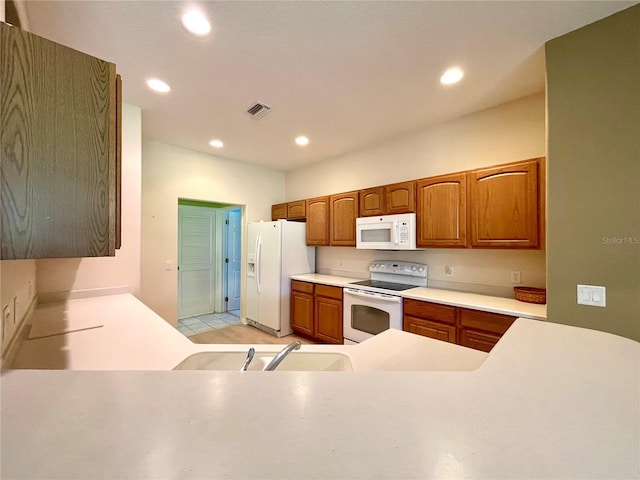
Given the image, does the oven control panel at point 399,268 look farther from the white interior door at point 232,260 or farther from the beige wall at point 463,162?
the white interior door at point 232,260

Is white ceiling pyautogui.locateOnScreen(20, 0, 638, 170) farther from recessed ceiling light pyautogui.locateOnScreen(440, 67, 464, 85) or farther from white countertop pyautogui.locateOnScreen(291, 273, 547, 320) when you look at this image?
white countertop pyautogui.locateOnScreen(291, 273, 547, 320)

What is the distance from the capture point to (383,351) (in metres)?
1.14

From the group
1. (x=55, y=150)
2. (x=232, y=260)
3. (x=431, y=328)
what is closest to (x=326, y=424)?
(x=55, y=150)

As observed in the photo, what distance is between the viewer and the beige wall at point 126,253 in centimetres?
214

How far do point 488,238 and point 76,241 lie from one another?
259 cm

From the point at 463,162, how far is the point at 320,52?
179 cm

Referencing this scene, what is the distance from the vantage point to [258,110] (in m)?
2.40

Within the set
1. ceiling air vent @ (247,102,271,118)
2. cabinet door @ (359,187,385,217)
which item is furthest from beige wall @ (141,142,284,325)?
cabinet door @ (359,187,385,217)

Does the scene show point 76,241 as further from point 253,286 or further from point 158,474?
point 253,286

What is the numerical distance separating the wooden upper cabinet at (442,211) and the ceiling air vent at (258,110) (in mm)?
1660

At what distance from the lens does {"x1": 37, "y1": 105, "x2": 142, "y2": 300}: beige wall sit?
2.14 m

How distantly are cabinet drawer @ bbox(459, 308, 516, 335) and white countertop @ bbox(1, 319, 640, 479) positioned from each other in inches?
53.0

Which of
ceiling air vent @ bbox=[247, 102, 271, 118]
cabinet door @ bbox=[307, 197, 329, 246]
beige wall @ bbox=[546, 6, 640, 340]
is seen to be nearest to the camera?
beige wall @ bbox=[546, 6, 640, 340]

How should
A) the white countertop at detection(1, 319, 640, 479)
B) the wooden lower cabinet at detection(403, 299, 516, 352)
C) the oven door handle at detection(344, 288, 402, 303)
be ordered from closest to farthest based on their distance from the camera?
the white countertop at detection(1, 319, 640, 479) < the wooden lower cabinet at detection(403, 299, 516, 352) < the oven door handle at detection(344, 288, 402, 303)
